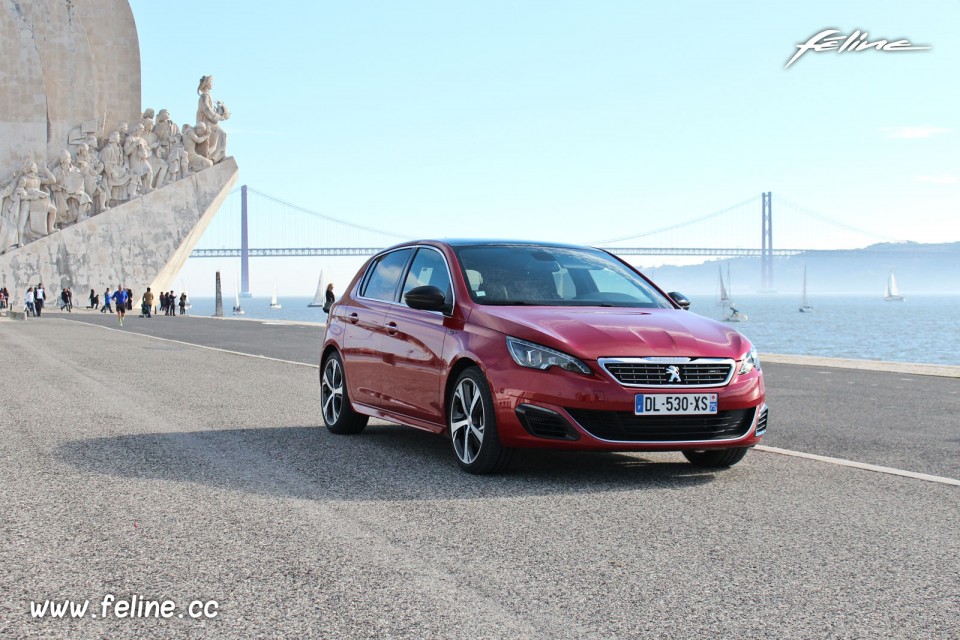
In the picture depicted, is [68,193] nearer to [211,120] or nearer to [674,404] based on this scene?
[211,120]

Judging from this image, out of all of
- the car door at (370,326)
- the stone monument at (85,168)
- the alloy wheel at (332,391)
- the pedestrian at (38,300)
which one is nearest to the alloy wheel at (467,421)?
the car door at (370,326)

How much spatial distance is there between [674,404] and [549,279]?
161 centimetres

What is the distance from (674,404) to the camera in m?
6.46

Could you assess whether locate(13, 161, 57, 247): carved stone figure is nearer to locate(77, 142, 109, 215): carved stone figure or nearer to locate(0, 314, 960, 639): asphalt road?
locate(77, 142, 109, 215): carved stone figure

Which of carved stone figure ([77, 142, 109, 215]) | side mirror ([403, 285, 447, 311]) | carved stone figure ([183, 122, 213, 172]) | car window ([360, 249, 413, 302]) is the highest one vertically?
carved stone figure ([183, 122, 213, 172])

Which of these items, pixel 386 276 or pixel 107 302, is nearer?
pixel 386 276

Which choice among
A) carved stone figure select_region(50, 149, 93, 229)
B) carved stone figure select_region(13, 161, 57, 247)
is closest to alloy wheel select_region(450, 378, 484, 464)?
carved stone figure select_region(13, 161, 57, 247)

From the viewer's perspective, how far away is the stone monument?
194ft

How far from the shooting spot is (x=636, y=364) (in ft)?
21.2

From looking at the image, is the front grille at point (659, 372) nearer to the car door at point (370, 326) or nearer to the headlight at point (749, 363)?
the headlight at point (749, 363)

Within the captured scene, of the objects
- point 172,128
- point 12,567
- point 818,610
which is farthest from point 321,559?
point 172,128

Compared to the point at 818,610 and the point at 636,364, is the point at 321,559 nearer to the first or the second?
the point at 818,610

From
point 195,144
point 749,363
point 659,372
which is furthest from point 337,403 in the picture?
point 195,144

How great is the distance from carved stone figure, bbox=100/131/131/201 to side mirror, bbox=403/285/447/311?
2261 inches
